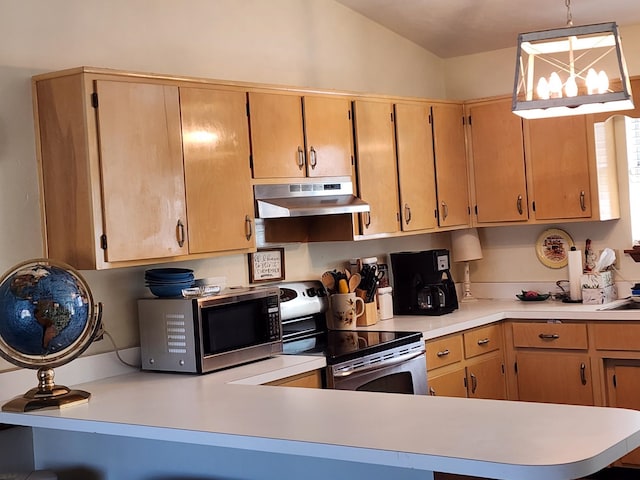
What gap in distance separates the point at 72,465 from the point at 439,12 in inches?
129

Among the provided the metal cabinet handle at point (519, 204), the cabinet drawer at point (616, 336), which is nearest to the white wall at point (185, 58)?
the metal cabinet handle at point (519, 204)

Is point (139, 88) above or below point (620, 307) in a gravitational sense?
above

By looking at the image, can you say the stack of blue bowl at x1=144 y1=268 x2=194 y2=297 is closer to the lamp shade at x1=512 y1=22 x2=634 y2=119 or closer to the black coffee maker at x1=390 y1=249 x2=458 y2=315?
the lamp shade at x1=512 y1=22 x2=634 y2=119

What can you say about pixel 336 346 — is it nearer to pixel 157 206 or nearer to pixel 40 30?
pixel 157 206

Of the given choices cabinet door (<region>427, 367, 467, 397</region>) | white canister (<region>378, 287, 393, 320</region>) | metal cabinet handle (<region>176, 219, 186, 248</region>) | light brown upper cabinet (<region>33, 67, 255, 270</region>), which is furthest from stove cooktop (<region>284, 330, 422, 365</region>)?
metal cabinet handle (<region>176, 219, 186, 248</region>)

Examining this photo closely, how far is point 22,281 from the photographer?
298cm

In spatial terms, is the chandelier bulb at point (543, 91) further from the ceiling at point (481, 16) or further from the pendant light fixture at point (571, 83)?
the ceiling at point (481, 16)

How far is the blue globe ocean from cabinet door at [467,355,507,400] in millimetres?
2432

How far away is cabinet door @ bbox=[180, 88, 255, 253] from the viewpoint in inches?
145

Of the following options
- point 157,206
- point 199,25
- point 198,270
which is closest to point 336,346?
point 198,270

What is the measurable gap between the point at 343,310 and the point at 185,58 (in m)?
1.54

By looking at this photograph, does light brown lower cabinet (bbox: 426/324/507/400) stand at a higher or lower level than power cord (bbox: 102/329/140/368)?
lower

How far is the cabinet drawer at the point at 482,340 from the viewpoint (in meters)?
4.77

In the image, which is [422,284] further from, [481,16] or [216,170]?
[216,170]
